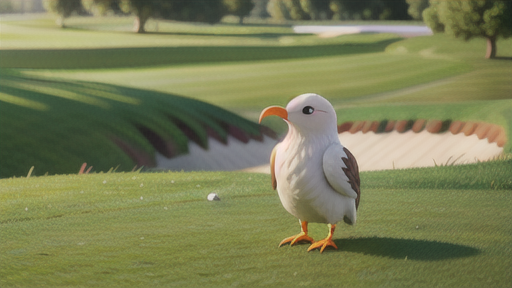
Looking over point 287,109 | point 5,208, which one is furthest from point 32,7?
point 287,109

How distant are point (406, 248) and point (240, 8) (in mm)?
12298

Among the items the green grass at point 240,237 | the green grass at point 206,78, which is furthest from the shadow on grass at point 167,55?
the green grass at point 240,237

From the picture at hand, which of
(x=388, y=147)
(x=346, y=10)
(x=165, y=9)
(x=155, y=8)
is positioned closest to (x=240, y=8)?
(x=165, y=9)

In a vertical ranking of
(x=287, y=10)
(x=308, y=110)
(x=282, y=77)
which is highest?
(x=308, y=110)

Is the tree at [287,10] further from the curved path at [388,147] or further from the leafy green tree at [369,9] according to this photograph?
the curved path at [388,147]

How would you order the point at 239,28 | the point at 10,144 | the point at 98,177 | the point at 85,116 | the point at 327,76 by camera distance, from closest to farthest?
the point at 98,177 < the point at 10,144 < the point at 85,116 < the point at 327,76 < the point at 239,28

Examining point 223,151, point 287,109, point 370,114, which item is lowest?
point 223,151

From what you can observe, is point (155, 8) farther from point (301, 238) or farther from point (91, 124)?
point (301, 238)

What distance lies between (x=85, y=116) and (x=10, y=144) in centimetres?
138

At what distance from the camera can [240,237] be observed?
3377 mm

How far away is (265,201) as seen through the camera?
4.46 metres

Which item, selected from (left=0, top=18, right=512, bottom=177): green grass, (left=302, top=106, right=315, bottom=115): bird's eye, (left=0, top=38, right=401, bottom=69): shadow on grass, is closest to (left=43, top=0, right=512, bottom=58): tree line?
(left=0, top=18, right=512, bottom=177): green grass

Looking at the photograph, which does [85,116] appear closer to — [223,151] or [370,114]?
[223,151]

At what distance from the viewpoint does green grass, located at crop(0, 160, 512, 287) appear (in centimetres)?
275
